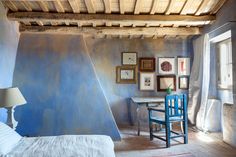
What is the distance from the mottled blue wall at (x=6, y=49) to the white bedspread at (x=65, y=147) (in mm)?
1833

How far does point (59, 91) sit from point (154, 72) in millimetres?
2545

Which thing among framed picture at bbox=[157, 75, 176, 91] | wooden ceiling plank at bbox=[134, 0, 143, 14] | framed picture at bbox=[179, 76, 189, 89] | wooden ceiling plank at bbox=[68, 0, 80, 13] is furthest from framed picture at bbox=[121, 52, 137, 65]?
wooden ceiling plank at bbox=[68, 0, 80, 13]

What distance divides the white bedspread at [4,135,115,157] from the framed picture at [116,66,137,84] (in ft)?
10.6

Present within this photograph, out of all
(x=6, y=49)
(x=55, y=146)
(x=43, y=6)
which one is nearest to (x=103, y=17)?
(x=43, y=6)

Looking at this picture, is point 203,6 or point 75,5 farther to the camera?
point 203,6

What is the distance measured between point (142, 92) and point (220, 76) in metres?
1.92

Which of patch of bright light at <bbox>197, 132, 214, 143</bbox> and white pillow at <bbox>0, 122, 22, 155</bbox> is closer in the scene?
white pillow at <bbox>0, 122, 22, 155</bbox>

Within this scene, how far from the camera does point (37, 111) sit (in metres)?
4.61

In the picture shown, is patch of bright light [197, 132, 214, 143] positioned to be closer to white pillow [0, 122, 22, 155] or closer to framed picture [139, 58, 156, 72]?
framed picture [139, 58, 156, 72]

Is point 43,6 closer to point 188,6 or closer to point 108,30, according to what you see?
point 108,30

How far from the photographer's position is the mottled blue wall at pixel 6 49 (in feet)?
13.1

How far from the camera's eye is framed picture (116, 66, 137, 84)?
5.88 metres

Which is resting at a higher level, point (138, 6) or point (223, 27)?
point (138, 6)

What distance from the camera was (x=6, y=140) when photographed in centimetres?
237
